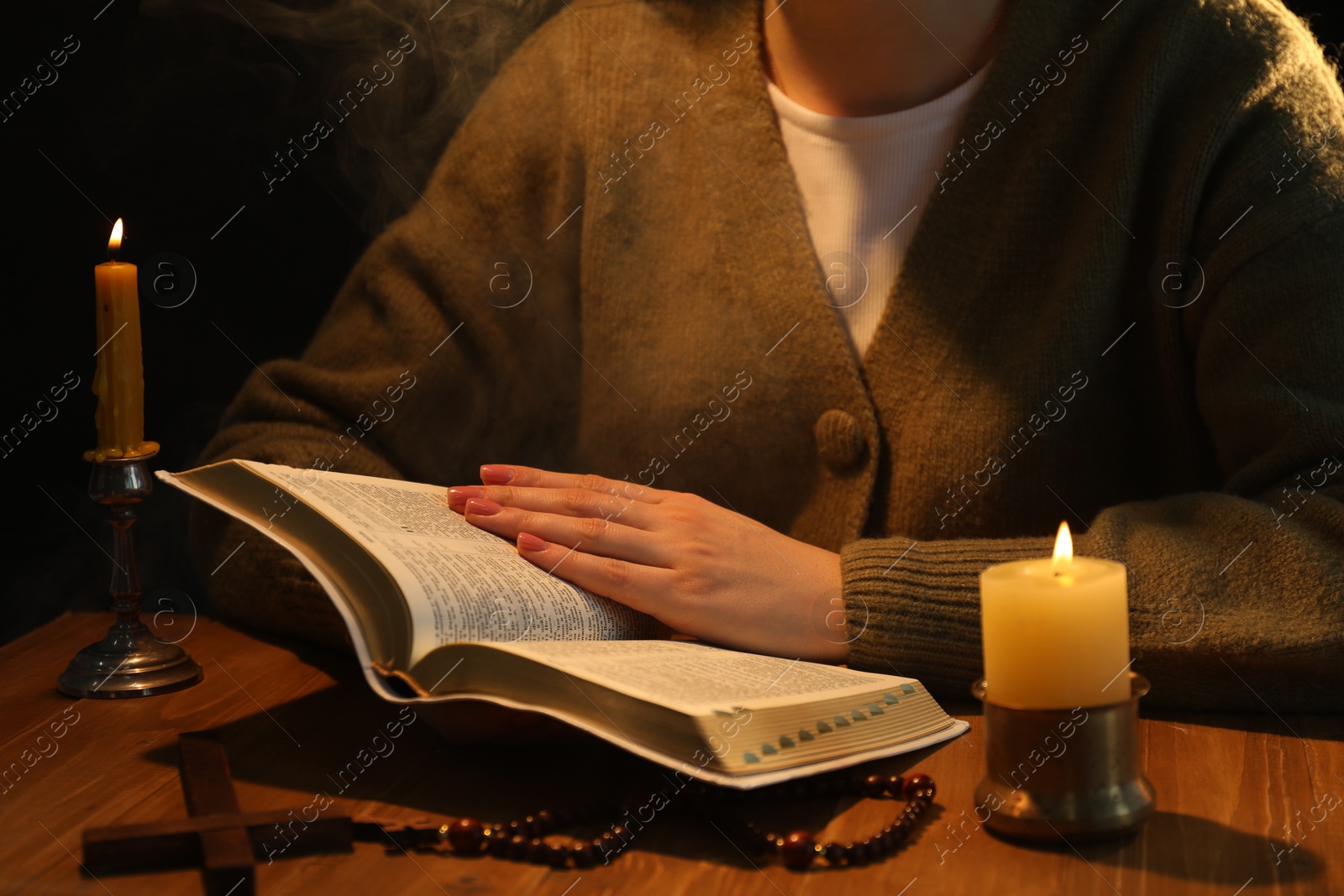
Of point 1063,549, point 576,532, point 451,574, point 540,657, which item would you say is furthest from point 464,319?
point 1063,549

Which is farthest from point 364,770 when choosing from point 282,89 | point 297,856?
point 282,89

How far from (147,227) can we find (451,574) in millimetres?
1085

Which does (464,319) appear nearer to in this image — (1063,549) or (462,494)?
(462,494)

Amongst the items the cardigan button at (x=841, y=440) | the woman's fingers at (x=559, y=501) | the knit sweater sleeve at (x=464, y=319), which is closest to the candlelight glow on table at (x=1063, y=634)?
the woman's fingers at (x=559, y=501)

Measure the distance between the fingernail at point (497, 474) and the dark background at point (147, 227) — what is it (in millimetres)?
743

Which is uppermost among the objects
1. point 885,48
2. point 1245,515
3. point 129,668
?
point 885,48

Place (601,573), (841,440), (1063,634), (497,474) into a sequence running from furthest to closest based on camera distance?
(841,440) < (497,474) < (601,573) < (1063,634)

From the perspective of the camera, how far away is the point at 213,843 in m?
0.59

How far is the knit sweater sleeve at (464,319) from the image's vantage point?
127 cm

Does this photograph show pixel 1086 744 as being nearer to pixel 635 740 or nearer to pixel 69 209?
pixel 635 740

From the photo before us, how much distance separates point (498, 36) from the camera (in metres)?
Answer: 1.51

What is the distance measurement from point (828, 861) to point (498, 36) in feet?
3.98

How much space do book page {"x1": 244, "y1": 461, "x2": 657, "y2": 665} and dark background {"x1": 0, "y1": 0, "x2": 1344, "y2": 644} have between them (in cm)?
84

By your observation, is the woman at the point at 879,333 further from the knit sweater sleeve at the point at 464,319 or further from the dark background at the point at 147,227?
the dark background at the point at 147,227
